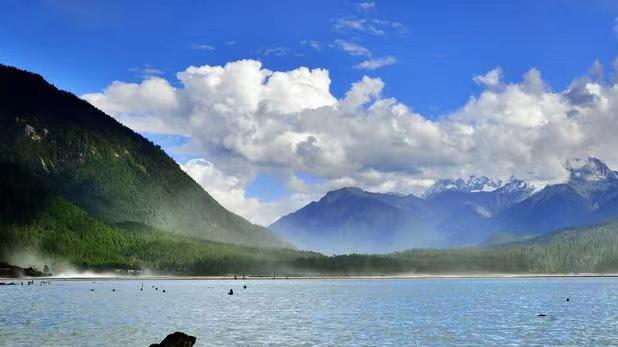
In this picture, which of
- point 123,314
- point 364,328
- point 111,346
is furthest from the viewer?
point 123,314

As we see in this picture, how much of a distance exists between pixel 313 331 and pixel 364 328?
371 inches

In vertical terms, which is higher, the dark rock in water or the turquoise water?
the dark rock in water

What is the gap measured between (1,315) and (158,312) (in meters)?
29.1

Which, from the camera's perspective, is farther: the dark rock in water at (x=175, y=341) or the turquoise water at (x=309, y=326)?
the turquoise water at (x=309, y=326)

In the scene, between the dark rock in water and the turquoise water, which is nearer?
the dark rock in water

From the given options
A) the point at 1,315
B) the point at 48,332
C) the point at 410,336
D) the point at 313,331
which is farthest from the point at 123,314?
the point at 410,336

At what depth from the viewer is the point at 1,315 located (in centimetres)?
12344

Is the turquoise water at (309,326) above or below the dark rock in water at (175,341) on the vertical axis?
below

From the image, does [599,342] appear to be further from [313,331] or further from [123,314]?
[123,314]

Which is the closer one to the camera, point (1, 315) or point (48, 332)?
point (48, 332)

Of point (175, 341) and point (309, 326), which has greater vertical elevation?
point (175, 341)

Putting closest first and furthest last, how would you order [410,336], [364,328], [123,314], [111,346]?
1. [111,346]
2. [410,336]
3. [364,328]
4. [123,314]

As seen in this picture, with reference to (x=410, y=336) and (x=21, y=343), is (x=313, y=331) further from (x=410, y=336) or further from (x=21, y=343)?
(x=21, y=343)

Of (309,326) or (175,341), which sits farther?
(309,326)
